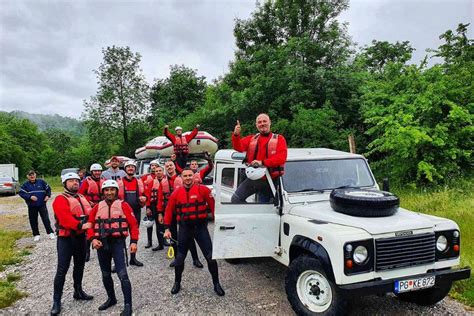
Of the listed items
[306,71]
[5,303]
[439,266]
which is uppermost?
[306,71]

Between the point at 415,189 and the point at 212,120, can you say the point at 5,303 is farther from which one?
the point at 212,120

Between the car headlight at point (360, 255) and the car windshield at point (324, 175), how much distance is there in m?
1.41

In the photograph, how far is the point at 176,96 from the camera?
29156 millimetres

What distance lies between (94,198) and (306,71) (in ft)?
33.7

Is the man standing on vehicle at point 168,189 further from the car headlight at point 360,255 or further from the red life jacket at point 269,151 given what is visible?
the car headlight at point 360,255

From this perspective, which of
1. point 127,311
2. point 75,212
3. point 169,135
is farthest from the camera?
point 169,135

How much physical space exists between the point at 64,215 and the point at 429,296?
471cm

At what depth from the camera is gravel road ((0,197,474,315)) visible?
433cm

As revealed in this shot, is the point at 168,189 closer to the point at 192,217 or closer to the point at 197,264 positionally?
the point at 197,264

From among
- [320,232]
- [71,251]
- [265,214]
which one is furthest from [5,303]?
[320,232]

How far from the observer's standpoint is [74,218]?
4551 mm

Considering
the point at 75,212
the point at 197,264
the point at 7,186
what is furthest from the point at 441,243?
the point at 7,186

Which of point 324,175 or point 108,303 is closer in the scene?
point 108,303

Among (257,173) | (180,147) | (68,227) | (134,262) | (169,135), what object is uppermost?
(169,135)
